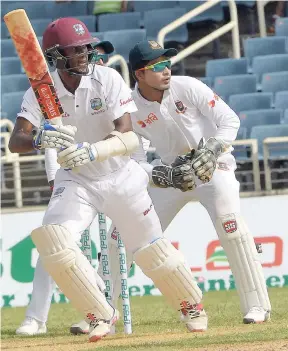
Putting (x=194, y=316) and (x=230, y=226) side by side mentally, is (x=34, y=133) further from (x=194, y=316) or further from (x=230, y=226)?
(x=230, y=226)

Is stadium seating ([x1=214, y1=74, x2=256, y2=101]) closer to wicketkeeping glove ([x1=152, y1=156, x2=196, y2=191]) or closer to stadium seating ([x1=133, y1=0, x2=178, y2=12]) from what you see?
stadium seating ([x1=133, y1=0, x2=178, y2=12])

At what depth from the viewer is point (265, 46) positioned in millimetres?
14828

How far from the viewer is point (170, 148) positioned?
797 cm

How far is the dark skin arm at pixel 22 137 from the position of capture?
6727mm

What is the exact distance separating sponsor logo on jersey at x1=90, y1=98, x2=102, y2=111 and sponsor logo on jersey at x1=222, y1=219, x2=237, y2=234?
1425 millimetres

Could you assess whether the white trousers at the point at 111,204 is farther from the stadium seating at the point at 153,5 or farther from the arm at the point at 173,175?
the stadium seating at the point at 153,5

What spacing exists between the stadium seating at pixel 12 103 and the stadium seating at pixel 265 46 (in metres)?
2.94

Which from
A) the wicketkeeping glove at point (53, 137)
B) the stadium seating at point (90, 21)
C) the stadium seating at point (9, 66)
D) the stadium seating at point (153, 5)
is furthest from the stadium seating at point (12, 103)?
the wicketkeeping glove at point (53, 137)

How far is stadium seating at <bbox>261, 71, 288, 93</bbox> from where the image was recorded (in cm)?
1426

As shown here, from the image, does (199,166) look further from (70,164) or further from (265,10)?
(265,10)

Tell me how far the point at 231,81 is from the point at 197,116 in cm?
645

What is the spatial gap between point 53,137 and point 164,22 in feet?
30.2

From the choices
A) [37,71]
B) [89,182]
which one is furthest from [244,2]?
[37,71]

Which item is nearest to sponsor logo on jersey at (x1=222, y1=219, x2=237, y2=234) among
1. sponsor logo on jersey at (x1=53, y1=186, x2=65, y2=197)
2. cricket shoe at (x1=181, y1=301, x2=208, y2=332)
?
cricket shoe at (x1=181, y1=301, x2=208, y2=332)
